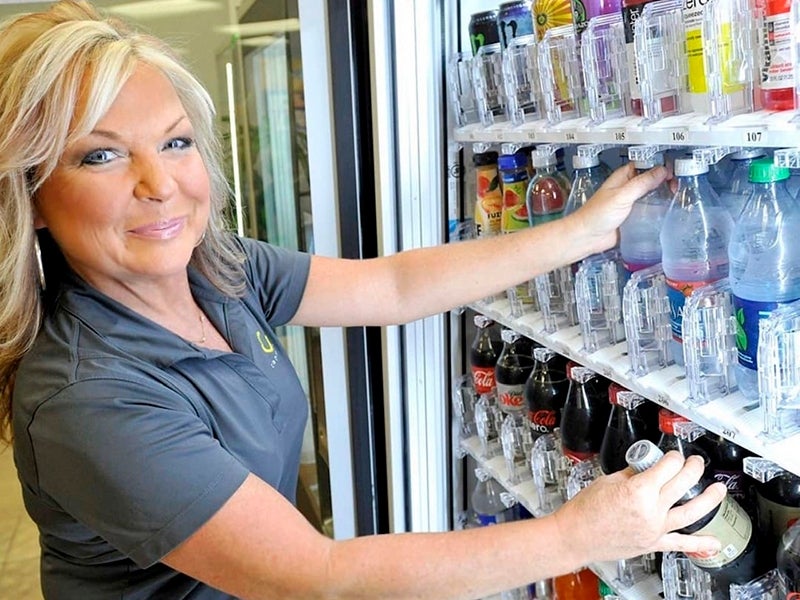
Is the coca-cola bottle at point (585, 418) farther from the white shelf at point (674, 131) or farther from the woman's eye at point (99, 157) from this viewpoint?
the woman's eye at point (99, 157)

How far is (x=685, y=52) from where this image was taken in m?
1.05

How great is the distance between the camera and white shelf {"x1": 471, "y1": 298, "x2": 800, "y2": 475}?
958mm

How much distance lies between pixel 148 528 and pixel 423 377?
3.40 ft

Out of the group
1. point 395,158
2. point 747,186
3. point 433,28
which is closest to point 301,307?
point 395,158

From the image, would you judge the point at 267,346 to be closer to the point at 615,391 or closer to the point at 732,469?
the point at 615,391

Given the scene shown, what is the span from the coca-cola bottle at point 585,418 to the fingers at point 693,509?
495 millimetres

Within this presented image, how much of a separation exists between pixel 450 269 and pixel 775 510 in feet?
2.19

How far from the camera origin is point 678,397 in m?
1.11

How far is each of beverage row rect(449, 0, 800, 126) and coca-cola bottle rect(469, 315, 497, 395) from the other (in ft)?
1.64

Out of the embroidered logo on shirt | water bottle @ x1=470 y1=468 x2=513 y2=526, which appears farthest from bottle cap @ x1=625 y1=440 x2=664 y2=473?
water bottle @ x1=470 y1=468 x2=513 y2=526

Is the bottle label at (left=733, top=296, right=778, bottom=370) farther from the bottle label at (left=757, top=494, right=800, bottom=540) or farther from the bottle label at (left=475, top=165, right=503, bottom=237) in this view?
the bottle label at (left=475, top=165, right=503, bottom=237)

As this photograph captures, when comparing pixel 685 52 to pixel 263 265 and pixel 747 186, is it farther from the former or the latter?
pixel 263 265

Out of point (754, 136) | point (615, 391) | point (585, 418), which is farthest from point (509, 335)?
point (754, 136)

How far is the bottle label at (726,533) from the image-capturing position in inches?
42.1
